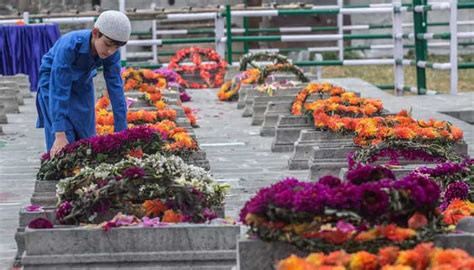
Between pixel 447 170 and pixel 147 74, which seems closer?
pixel 447 170

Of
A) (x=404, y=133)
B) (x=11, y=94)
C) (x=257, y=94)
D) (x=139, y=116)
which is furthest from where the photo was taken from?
(x=11, y=94)

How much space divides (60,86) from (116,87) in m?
0.41

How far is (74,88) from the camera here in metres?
9.41

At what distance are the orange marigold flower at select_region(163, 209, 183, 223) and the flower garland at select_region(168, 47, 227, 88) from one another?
1518 cm

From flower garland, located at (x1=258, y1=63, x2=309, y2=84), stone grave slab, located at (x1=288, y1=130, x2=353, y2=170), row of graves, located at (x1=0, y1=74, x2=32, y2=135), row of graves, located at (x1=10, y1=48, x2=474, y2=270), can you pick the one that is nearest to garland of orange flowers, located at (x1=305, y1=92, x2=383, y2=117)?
stone grave slab, located at (x1=288, y1=130, x2=353, y2=170)

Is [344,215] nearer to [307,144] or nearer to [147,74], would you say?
[307,144]

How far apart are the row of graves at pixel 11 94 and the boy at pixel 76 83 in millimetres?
7008

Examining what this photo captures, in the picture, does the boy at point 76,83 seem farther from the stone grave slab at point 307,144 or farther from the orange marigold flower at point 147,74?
the orange marigold flower at point 147,74

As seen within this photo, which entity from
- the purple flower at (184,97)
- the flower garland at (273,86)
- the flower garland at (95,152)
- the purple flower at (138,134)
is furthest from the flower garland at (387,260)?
the purple flower at (184,97)

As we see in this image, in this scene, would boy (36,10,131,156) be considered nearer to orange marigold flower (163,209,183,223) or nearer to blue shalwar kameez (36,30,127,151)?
blue shalwar kameez (36,30,127,151)

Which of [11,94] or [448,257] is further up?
[448,257]

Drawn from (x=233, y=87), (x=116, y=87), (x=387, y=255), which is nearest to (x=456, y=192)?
(x=387, y=255)

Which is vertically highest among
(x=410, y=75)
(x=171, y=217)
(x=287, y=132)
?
(x=171, y=217)

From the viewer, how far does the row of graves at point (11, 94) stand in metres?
17.5
